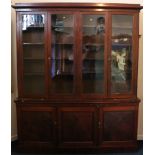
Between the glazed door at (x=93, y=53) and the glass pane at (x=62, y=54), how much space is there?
0.17 metres

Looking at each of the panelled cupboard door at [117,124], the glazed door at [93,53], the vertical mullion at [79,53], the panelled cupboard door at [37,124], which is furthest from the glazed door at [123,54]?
the panelled cupboard door at [37,124]

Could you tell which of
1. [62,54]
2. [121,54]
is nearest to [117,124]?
[121,54]

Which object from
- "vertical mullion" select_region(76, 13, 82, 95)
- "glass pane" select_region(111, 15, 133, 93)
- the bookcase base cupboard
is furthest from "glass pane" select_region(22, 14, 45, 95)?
"glass pane" select_region(111, 15, 133, 93)

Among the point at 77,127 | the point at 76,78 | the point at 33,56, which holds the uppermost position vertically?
the point at 33,56

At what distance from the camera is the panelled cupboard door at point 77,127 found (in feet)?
10.0

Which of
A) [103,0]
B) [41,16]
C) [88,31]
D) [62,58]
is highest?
[103,0]

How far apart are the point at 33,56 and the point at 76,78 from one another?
72cm

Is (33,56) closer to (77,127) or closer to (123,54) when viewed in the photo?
(77,127)

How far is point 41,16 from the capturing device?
3.02 metres

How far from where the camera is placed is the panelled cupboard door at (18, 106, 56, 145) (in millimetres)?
3064

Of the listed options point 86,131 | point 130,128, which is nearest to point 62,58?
point 86,131

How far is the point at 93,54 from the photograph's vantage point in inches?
126
